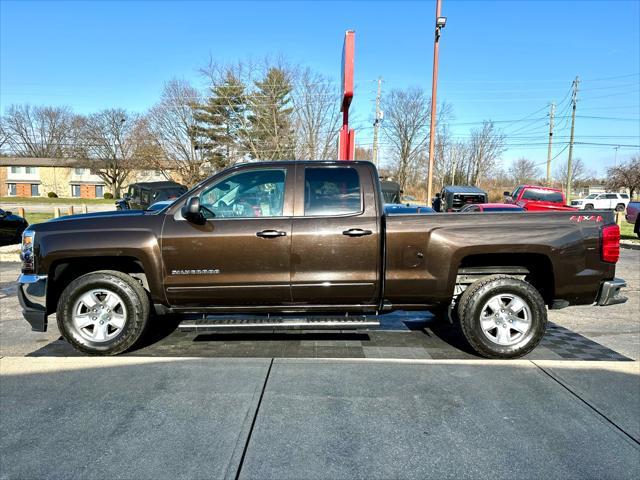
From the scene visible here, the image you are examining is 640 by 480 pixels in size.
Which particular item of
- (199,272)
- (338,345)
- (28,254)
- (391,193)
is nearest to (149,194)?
(391,193)

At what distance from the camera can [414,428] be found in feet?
9.74

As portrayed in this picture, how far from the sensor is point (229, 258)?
417cm

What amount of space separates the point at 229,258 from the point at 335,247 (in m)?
1.01

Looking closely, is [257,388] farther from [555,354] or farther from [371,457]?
[555,354]

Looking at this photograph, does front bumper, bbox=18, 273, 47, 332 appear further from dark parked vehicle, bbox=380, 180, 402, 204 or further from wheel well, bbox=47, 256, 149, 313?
dark parked vehicle, bbox=380, 180, 402, 204

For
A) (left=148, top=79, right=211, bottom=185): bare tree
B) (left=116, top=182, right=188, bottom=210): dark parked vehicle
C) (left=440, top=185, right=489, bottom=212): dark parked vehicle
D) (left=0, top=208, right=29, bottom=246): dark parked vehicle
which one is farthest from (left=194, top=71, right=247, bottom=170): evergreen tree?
(left=0, top=208, right=29, bottom=246): dark parked vehicle

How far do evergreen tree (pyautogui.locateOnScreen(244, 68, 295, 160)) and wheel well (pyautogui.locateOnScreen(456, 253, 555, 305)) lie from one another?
27.9 meters

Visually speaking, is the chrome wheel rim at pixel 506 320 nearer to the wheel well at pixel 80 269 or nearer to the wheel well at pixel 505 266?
the wheel well at pixel 505 266

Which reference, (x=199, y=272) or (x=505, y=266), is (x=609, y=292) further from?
(x=199, y=272)

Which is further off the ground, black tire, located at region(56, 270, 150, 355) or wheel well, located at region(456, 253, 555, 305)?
wheel well, located at region(456, 253, 555, 305)

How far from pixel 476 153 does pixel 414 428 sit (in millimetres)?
73165

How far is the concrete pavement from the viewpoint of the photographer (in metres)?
2.56

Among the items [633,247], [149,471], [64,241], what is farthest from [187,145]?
[149,471]

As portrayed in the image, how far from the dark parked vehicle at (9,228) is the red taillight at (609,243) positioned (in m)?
14.5
